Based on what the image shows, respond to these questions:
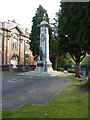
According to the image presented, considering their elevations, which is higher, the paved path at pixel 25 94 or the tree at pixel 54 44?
the tree at pixel 54 44

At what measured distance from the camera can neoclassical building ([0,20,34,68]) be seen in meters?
31.5

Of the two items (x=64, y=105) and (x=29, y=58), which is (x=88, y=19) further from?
(x=29, y=58)

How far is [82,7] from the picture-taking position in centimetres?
693

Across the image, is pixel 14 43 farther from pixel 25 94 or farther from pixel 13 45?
pixel 25 94

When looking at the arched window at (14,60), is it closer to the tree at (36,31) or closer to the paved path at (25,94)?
the tree at (36,31)

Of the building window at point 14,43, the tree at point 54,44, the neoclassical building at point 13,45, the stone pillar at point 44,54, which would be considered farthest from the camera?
the building window at point 14,43

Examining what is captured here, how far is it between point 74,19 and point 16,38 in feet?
98.2

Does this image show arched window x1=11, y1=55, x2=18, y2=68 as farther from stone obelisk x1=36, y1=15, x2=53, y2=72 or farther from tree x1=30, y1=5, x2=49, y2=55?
stone obelisk x1=36, y1=15, x2=53, y2=72

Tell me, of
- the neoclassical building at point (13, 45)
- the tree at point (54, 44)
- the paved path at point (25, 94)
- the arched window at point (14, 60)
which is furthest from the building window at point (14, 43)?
the paved path at point (25, 94)

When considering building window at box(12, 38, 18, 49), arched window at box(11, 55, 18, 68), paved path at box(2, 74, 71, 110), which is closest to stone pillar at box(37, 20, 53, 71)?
paved path at box(2, 74, 71, 110)

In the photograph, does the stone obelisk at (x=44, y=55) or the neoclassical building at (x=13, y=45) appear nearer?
the stone obelisk at (x=44, y=55)

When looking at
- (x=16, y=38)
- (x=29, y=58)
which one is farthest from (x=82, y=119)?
(x=29, y=58)

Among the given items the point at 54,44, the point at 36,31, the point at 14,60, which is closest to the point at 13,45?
the point at 14,60

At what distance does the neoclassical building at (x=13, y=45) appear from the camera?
31.5 m
